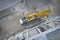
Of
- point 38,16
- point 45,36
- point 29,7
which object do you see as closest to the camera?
point 45,36

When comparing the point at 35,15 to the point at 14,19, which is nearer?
the point at 35,15

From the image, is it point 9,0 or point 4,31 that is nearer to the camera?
point 4,31

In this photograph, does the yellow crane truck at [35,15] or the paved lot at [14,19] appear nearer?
the yellow crane truck at [35,15]

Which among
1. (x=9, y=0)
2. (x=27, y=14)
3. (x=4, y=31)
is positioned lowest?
(x=4, y=31)

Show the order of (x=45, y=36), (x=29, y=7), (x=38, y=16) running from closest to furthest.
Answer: (x=45, y=36) < (x=38, y=16) < (x=29, y=7)

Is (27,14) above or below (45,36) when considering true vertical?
below

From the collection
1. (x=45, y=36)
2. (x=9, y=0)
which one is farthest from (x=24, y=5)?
(x=45, y=36)

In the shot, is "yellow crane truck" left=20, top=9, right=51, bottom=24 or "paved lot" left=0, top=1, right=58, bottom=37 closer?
"yellow crane truck" left=20, top=9, right=51, bottom=24

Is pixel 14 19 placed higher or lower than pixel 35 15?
lower

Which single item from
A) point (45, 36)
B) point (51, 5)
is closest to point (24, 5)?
point (51, 5)

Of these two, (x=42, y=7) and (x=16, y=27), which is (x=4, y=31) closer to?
(x=16, y=27)
